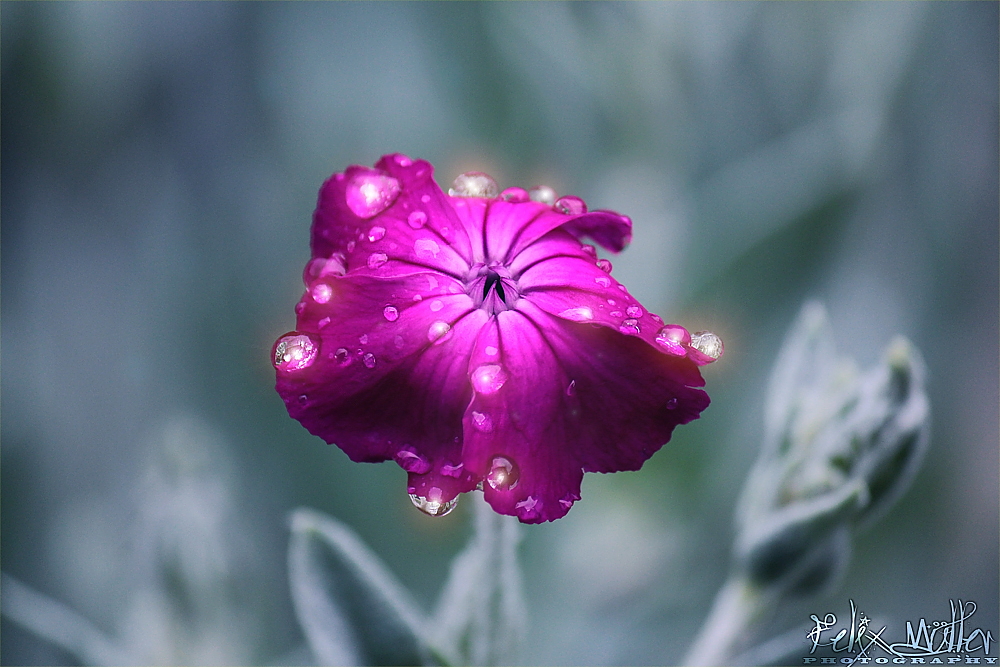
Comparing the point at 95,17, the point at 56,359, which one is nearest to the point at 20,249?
the point at 56,359

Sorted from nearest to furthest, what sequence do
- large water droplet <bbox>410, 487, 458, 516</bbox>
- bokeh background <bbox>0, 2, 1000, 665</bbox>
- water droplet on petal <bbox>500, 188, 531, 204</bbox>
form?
1. large water droplet <bbox>410, 487, 458, 516</bbox>
2. water droplet on petal <bbox>500, 188, 531, 204</bbox>
3. bokeh background <bbox>0, 2, 1000, 665</bbox>

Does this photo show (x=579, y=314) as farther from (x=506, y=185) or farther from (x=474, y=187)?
(x=506, y=185)

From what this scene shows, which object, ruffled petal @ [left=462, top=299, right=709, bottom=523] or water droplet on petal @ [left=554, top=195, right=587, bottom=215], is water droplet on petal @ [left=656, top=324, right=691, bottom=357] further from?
water droplet on petal @ [left=554, top=195, right=587, bottom=215]

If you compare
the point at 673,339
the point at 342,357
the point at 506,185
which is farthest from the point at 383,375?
the point at 506,185

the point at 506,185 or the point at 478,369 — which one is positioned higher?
the point at 506,185

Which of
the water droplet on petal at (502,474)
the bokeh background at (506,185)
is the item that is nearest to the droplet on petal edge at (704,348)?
the water droplet on petal at (502,474)

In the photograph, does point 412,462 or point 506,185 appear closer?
point 412,462

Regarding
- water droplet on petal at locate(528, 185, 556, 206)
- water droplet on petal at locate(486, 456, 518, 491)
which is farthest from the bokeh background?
water droplet on petal at locate(486, 456, 518, 491)
